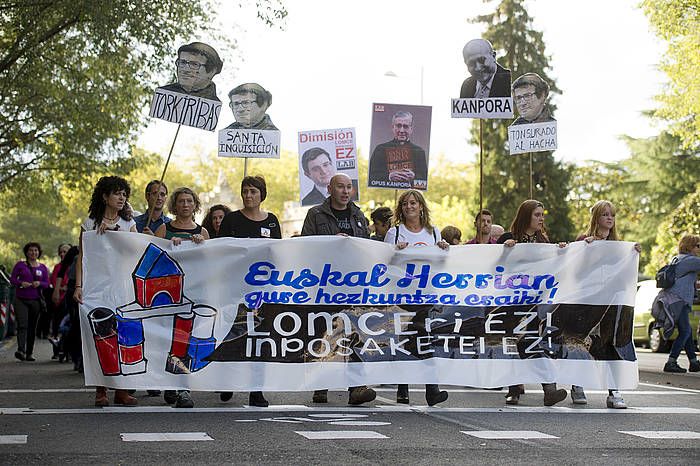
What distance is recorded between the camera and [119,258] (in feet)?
35.4

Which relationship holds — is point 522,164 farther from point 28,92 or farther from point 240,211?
point 240,211

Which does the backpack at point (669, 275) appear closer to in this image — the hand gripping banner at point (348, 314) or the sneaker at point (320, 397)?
the hand gripping banner at point (348, 314)

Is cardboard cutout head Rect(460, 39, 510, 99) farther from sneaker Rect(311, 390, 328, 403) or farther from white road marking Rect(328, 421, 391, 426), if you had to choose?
white road marking Rect(328, 421, 391, 426)

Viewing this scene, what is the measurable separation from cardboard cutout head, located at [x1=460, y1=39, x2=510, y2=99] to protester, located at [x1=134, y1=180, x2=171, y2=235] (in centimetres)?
371

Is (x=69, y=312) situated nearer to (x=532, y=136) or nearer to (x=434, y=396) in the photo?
(x=532, y=136)

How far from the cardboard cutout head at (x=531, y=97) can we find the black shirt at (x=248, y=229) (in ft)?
14.8

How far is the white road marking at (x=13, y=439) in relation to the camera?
26.4 feet

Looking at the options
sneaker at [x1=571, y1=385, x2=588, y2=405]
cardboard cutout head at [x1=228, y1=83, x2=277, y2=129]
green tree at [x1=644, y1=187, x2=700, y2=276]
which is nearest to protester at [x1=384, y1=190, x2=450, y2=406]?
sneaker at [x1=571, y1=385, x2=588, y2=405]

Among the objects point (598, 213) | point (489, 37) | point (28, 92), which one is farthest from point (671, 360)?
point (489, 37)

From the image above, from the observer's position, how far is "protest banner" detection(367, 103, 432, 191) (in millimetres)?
18703

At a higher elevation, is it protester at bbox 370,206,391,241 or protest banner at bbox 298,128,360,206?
protest banner at bbox 298,128,360,206

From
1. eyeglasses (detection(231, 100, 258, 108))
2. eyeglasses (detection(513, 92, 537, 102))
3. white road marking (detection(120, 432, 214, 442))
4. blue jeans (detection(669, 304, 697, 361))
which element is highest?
eyeglasses (detection(231, 100, 258, 108))

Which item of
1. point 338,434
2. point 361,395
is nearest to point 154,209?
point 361,395

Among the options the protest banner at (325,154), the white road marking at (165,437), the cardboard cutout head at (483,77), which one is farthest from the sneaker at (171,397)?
the protest banner at (325,154)
